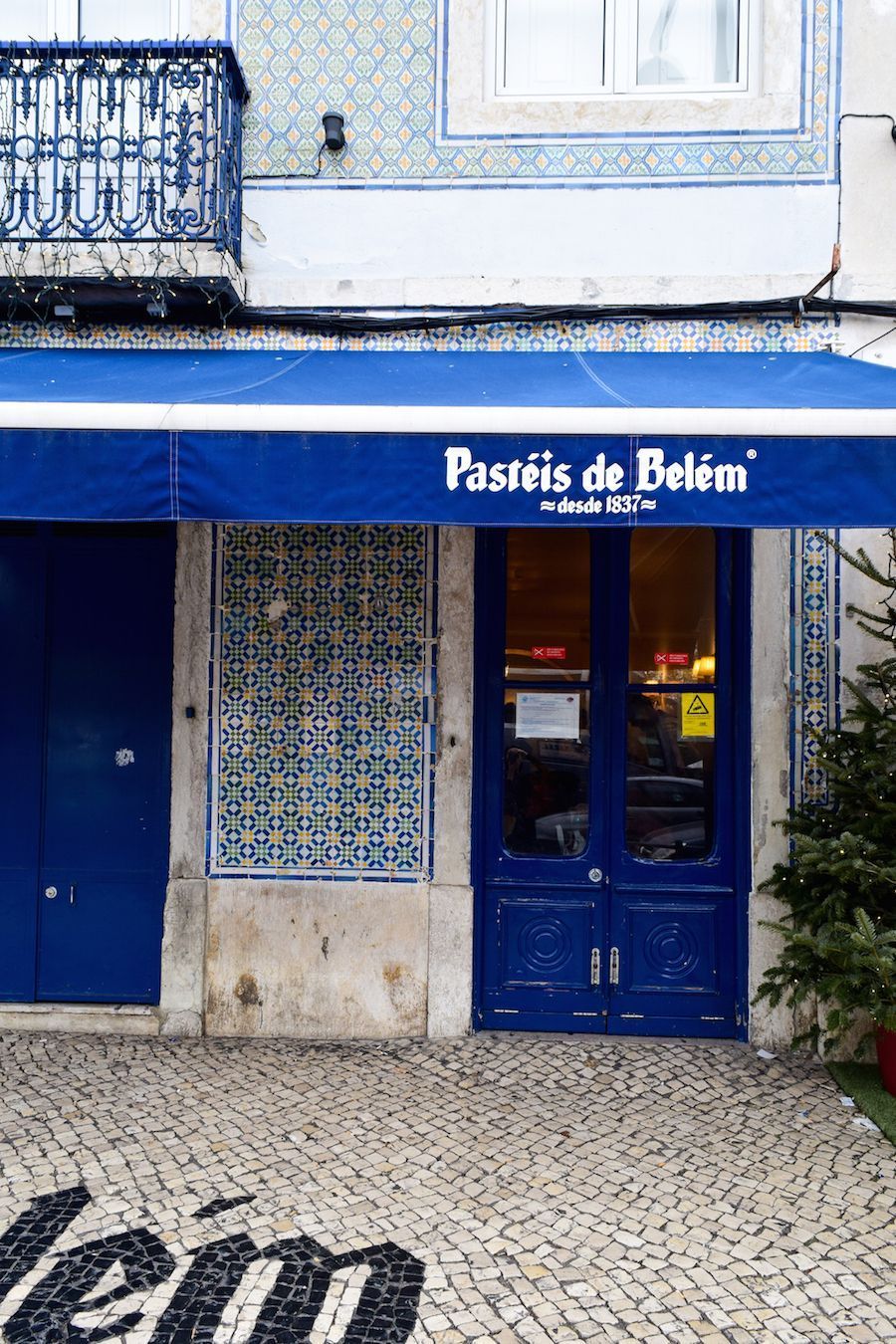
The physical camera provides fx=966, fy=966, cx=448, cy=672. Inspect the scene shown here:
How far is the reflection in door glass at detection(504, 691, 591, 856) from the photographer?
508 cm

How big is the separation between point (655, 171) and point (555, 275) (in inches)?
28.8

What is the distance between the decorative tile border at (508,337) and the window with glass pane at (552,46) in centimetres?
138

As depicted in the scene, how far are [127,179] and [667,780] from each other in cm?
420

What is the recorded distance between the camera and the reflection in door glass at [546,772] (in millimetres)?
5078

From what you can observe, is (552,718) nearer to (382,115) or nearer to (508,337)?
(508,337)

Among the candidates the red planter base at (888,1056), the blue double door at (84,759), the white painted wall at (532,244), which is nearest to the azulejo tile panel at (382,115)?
the white painted wall at (532,244)

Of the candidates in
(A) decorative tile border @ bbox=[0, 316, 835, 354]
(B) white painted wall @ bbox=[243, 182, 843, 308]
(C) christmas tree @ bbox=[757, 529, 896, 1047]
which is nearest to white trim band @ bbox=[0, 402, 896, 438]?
(C) christmas tree @ bbox=[757, 529, 896, 1047]

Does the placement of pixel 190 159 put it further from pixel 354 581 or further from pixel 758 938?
pixel 758 938

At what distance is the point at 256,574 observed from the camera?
199 inches

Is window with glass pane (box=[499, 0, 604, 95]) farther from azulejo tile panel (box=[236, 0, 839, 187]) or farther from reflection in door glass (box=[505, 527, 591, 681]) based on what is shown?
reflection in door glass (box=[505, 527, 591, 681])

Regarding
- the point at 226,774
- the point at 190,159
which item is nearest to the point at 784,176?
the point at 190,159

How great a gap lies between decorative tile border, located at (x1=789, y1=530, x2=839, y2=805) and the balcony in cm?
320

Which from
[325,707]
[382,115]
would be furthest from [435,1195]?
[382,115]

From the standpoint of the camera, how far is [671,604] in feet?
16.7
